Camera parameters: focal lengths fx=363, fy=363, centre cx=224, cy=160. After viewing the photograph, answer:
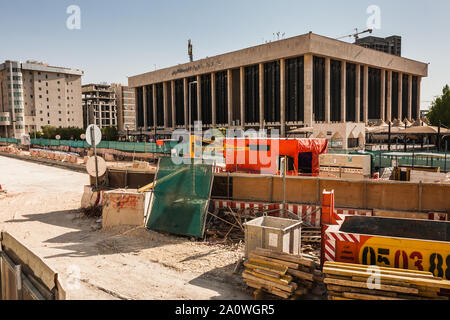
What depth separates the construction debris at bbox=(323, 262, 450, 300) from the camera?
6191mm

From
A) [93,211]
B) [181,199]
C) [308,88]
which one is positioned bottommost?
[93,211]

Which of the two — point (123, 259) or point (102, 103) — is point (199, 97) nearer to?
point (123, 259)

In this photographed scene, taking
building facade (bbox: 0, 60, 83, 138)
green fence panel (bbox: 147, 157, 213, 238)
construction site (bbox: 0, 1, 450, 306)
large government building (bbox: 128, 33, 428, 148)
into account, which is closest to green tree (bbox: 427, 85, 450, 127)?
large government building (bbox: 128, 33, 428, 148)

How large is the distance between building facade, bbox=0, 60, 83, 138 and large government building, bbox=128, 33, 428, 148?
6403cm

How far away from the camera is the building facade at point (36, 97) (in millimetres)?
118688

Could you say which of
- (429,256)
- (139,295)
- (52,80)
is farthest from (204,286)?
(52,80)

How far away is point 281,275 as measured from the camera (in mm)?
7164

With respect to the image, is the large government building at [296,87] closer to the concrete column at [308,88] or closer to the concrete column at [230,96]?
the concrete column at [308,88]

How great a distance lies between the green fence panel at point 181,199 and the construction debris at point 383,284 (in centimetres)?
535

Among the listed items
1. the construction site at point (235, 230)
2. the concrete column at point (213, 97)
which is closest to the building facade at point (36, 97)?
the concrete column at point (213, 97)

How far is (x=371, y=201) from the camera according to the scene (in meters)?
11.4

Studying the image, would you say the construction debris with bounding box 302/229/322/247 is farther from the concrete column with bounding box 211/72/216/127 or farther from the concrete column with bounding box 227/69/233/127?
the concrete column with bounding box 211/72/216/127

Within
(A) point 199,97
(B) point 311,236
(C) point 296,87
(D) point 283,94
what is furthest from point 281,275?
(A) point 199,97

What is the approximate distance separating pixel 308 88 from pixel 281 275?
161 feet
